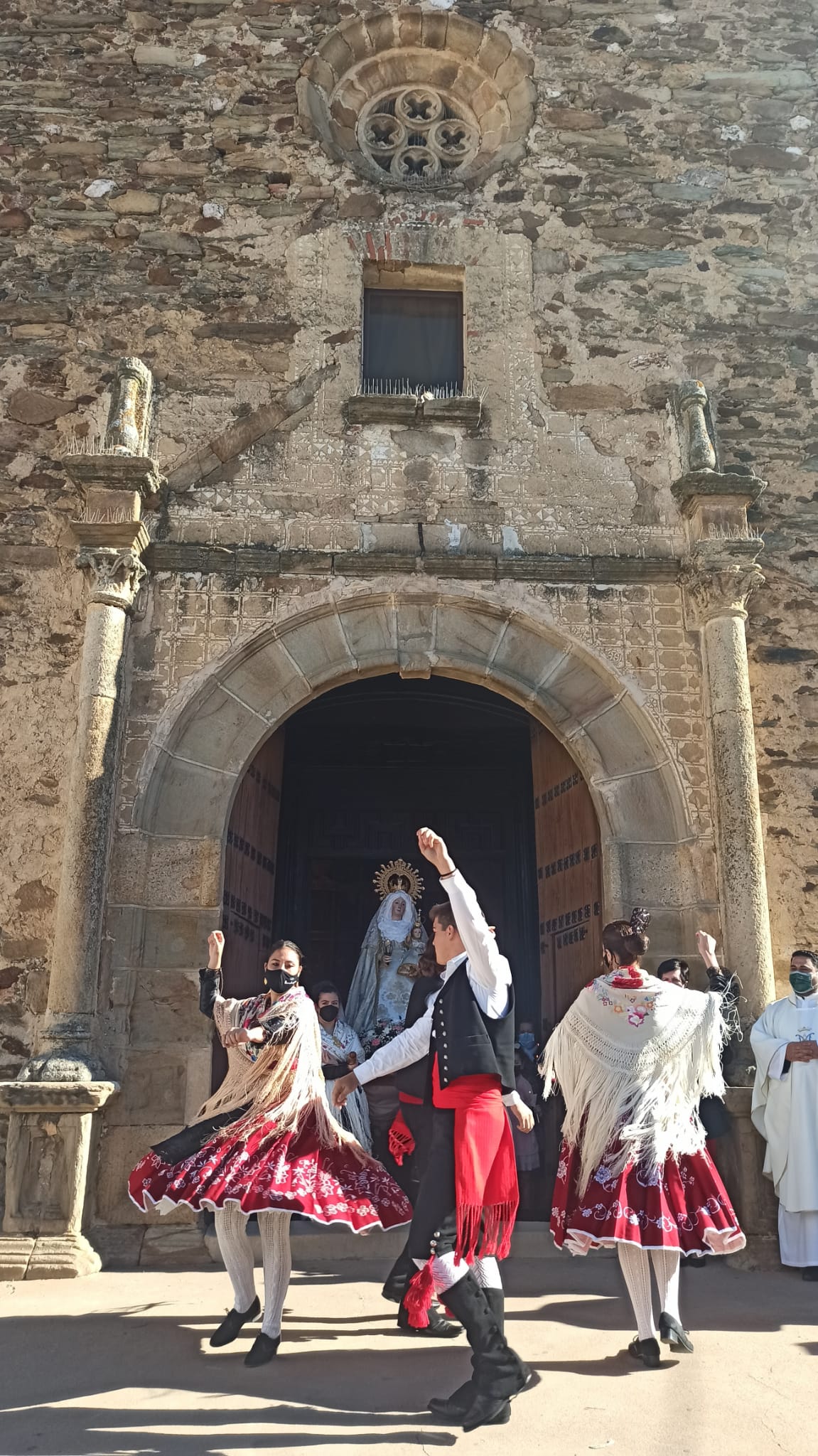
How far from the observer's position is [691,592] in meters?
6.46

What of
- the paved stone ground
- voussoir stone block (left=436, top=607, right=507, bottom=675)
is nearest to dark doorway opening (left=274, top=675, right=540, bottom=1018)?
voussoir stone block (left=436, top=607, right=507, bottom=675)

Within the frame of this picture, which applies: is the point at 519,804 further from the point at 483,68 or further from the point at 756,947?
the point at 483,68

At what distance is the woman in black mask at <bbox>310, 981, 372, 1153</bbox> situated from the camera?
216 inches

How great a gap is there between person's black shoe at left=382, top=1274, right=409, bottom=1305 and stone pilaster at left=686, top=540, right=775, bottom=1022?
95.9 inches

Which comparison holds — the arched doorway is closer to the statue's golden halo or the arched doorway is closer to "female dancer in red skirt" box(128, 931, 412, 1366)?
the statue's golden halo

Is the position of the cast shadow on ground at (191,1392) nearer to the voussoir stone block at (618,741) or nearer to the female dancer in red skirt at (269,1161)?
the female dancer in red skirt at (269,1161)

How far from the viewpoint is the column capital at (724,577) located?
631 cm

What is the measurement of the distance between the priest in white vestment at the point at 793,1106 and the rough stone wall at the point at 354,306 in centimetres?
79

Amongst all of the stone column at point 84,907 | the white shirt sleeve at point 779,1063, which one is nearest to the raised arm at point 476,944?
the white shirt sleeve at point 779,1063

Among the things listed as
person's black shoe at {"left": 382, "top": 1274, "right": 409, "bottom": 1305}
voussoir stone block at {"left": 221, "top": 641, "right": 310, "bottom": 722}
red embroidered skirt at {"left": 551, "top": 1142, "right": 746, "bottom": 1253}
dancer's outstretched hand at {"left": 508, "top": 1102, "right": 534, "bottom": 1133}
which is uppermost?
voussoir stone block at {"left": 221, "top": 641, "right": 310, "bottom": 722}

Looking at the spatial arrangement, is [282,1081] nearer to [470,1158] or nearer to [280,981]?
[280,981]

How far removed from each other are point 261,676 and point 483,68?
507cm

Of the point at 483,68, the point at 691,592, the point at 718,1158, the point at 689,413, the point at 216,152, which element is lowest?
the point at 718,1158

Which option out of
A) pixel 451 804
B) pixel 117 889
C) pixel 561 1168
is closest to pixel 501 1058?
pixel 561 1168
